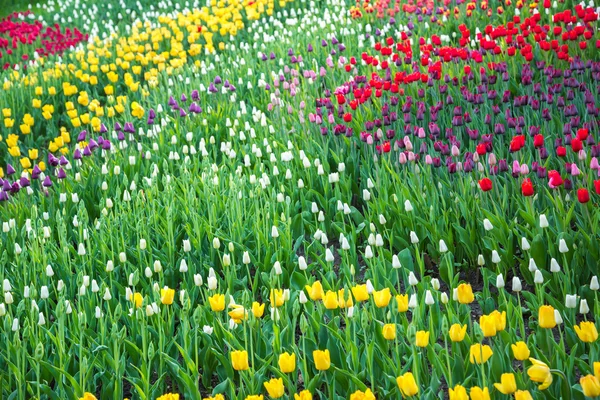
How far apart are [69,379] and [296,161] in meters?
2.56

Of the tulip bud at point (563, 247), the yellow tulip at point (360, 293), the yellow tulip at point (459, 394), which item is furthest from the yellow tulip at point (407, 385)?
the tulip bud at point (563, 247)

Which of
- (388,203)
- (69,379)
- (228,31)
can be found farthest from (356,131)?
(228,31)

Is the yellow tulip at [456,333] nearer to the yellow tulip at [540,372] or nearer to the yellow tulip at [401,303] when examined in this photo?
the yellow tulip at [401,303]

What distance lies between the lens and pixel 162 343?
134 inches

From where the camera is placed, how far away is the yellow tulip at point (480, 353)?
2664 mm

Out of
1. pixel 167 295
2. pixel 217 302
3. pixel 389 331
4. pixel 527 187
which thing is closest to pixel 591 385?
pixel 389 331

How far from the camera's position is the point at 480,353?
270cm

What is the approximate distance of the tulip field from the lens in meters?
3.09

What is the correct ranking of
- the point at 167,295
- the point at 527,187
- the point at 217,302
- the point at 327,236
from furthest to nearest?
the point at 327,236
the point at 527,187
the point at 167,295
the point at 217,302

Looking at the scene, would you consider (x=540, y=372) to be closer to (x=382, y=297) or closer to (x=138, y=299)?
(x=382, y=297)

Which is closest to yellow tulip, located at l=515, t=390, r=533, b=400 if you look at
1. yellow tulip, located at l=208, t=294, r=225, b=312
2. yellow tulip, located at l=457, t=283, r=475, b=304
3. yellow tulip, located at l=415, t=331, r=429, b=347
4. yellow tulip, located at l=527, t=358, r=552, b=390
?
yellow tulip, located at l=527, t=358, r=552, b=390

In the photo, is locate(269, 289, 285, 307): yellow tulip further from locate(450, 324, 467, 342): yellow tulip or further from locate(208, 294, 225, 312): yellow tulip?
locate(450, 324, 467, 342): yellow tulip

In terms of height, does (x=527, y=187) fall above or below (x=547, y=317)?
above

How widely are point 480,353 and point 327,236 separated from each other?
2.09 metres
